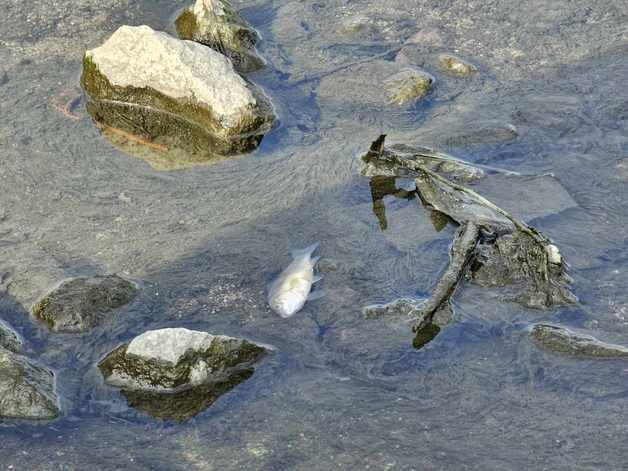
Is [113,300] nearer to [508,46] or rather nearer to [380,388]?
[380,388]

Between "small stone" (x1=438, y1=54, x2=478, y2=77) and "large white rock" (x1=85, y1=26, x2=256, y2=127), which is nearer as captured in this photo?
"large white rock" (x1=85, y1=26, x2=256, y2=127)

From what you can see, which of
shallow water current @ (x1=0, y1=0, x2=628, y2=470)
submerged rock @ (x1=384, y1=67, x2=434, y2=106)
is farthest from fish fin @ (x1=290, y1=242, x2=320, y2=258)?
submerged rock @ (x1=384, y1=67, x2=434, y2=106)

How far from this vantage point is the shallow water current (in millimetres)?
4020

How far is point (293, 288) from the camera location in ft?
15.6

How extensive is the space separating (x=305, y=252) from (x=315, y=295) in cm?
38

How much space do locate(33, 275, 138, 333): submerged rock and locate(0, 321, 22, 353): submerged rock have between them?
0.61 ft

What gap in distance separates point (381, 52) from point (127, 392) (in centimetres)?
419

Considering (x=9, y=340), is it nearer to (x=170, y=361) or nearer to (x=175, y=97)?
(x=170, y=361)

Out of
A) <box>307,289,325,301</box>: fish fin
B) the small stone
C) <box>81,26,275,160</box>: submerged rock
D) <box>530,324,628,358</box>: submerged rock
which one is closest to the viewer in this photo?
<box>530,324,628,358</box>: submerged rock

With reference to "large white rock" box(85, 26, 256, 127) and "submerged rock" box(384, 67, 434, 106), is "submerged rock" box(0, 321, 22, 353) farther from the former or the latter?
"submerged rock" box(384, 67, 434, 106)

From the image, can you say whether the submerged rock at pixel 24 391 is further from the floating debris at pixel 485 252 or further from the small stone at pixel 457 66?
the small stone at pixel 457 66

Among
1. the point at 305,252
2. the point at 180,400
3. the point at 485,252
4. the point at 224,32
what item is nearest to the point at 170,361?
the point at 180,400

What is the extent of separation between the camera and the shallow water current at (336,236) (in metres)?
4.02

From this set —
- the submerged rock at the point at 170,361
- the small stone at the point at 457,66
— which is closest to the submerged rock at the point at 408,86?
the small stone at the point at 457,66
